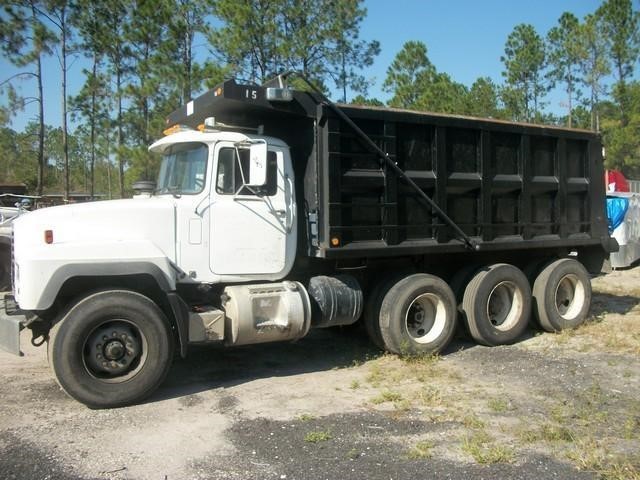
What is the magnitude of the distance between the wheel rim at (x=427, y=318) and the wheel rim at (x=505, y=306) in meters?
0.99

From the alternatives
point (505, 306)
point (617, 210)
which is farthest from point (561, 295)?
point (617, 210)

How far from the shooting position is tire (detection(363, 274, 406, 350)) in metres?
7.18

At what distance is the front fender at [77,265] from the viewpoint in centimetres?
525

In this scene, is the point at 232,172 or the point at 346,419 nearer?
the point at 346,419

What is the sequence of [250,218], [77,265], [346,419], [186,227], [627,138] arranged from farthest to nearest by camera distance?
[627,138], [250,218], [186,227], [77,265], [346,419]

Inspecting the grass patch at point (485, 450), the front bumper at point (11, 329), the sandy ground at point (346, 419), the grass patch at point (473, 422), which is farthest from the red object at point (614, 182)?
the front bumper at point (11, 329)

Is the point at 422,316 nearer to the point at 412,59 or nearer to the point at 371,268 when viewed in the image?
the point at 371,268

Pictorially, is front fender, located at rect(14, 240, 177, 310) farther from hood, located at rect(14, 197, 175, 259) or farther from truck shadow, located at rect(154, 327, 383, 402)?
truck shadow, located at rect(154, 327, 383, 402)

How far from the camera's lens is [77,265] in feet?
17.7

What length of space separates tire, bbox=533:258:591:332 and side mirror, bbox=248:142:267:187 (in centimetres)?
450

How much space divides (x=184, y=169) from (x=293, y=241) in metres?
1.43

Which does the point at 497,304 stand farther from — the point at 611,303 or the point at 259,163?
the point at 259,163

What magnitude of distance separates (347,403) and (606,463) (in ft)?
7.50

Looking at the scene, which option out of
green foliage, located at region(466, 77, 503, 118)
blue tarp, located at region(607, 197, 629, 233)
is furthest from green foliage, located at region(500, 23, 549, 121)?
blue tarp, located at region(607, 197, 629, 233)
